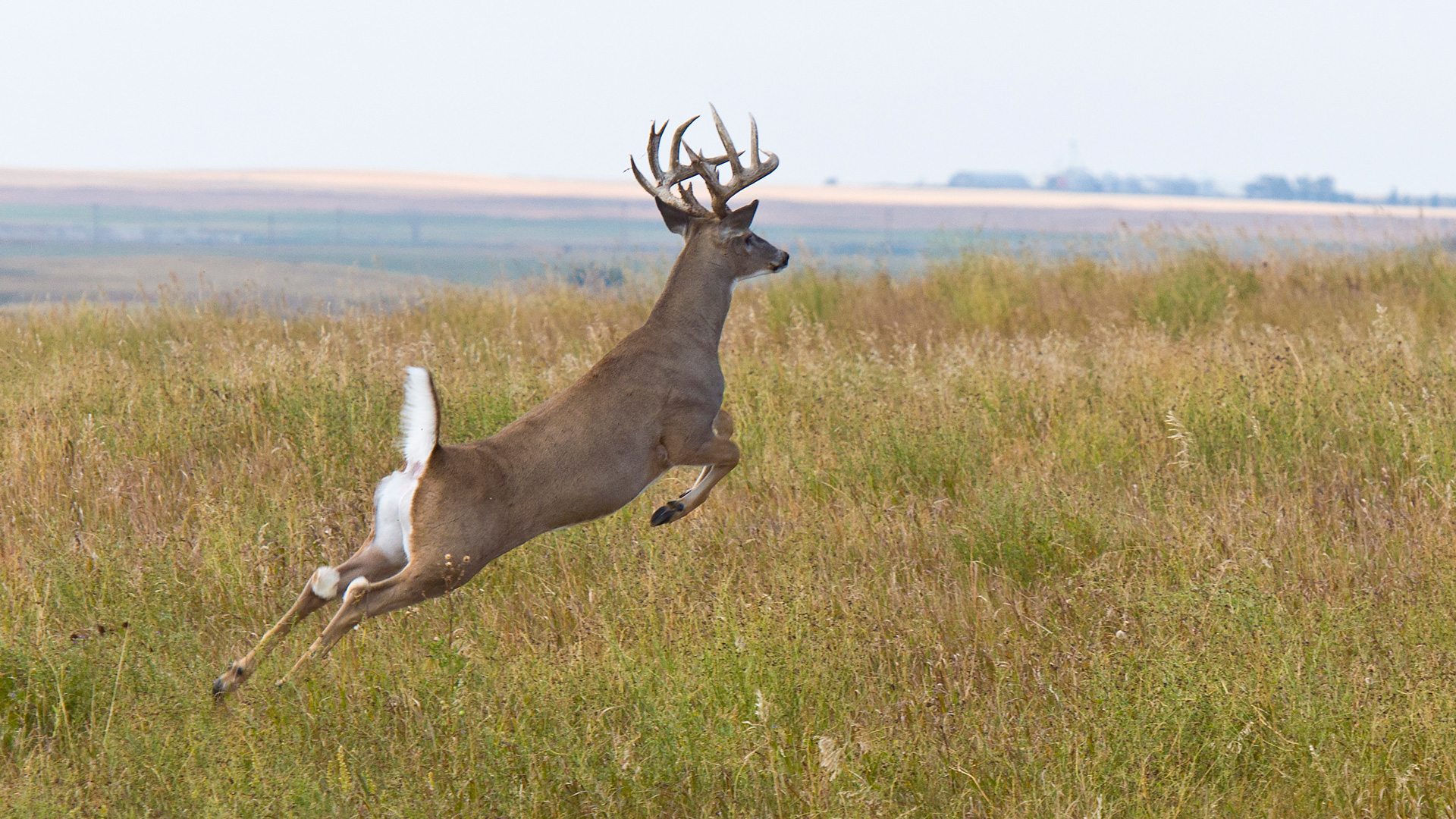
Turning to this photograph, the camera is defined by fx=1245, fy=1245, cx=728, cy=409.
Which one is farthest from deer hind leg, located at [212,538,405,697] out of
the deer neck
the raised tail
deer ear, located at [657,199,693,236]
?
deer ear, located at [657,199,693,236]

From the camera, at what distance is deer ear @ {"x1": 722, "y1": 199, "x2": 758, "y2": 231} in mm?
5497

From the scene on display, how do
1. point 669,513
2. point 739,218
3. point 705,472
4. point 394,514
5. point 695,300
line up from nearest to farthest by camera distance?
point 394,514 → point 669,513 → point 705,472 → point 695,300 → point 739,218

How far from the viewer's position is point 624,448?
4426 mm

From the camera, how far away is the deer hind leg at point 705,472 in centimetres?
482

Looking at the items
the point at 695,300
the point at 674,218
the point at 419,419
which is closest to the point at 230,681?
the point at 419,419

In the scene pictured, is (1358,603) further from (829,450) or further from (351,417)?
(351,417)

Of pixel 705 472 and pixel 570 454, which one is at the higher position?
pixel 570 454

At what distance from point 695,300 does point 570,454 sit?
1.26 meters

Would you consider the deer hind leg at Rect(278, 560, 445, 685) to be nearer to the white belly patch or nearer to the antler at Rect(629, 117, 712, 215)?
the white belly patch

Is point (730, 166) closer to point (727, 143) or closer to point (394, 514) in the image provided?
point (727, 143)

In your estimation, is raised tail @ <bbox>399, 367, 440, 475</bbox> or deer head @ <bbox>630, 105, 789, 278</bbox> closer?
raised tail @ <bbox>399, 367, 440, 475</bbox>

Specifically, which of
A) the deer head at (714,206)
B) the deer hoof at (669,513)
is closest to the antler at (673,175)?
the deer head at (714,206)

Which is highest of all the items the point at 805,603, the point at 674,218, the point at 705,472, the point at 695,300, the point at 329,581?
the point at 674,218

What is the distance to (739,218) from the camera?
553 cm
